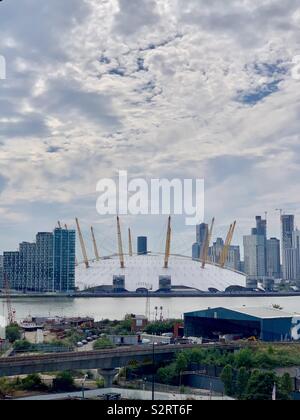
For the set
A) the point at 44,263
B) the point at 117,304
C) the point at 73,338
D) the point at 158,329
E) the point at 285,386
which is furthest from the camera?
the point at 44,263

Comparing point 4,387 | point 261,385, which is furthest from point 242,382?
point 4,387

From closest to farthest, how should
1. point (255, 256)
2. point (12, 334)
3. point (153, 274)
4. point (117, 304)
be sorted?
point (12, 334) → point (117, 304) → point (153, 274) → point (255, 256)

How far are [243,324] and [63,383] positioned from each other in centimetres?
297

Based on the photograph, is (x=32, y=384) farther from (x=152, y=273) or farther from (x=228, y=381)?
(x=152, y=273)

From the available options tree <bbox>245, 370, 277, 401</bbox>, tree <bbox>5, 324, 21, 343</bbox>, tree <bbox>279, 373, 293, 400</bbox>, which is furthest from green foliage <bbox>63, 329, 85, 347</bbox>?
tree <bbox>279, 373, 293, 400</bbox>

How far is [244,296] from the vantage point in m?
16.4

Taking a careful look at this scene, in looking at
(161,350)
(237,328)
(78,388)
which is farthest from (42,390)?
(237,328)

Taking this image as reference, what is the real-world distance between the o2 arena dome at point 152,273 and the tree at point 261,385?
11.8 meters

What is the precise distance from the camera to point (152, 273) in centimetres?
1593

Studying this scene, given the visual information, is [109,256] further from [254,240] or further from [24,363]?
[24,363]

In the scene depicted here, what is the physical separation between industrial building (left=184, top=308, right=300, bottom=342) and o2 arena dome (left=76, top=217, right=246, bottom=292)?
8.71 meters

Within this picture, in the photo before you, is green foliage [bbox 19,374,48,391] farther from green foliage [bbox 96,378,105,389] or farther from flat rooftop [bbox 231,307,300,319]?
flat rooftop [bbox 231,307,300,319]

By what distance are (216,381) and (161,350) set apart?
1115 mm
